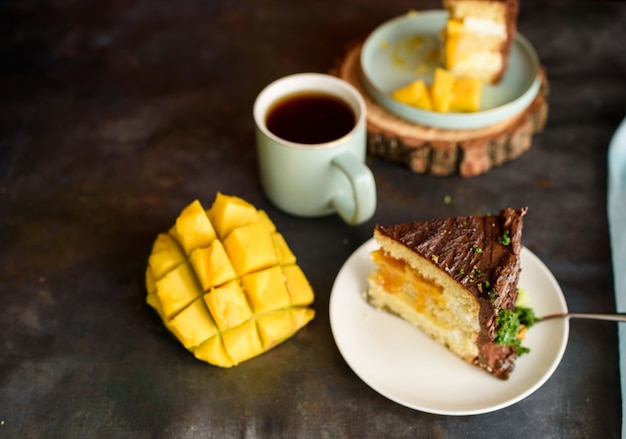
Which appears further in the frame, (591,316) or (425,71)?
(425,71)

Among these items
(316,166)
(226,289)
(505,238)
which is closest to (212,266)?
(226,289)

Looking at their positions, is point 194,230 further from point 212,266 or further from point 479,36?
point 479,36

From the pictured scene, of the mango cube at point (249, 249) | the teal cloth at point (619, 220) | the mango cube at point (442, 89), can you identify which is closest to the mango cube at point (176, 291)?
the mango cube at point (249, 249)

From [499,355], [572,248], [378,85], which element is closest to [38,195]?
[378,85]

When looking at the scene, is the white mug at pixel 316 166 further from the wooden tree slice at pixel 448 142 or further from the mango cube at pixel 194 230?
the mango cube at pixel 194 230

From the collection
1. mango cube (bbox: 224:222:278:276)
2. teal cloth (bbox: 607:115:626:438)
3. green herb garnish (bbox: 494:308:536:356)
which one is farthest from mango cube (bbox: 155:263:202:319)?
teal cloth (bbox: 607:115:626:438)

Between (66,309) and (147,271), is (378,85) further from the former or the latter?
(66,309)
